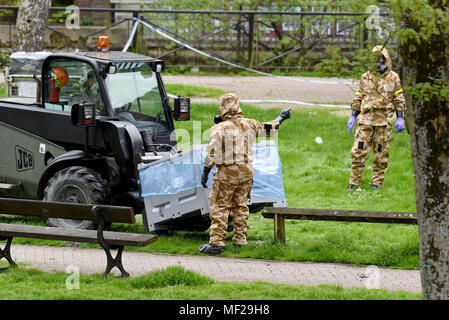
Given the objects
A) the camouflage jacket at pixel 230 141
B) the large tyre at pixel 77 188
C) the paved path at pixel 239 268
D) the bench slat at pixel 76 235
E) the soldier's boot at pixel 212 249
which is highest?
Result: the camouflage jacket at pixel 230 141

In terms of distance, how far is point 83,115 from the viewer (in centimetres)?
955

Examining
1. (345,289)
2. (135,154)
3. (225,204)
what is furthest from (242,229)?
(345,289)

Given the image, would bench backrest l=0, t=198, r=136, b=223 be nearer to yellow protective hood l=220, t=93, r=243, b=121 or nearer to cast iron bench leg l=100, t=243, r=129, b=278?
cast iron bench leg l=100, t=243, r=129, b=278

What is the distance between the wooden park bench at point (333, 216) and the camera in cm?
890

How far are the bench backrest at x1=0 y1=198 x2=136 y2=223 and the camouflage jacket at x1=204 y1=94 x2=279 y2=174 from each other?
4.35 ft

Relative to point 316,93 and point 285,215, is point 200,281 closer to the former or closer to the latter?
point 285,215

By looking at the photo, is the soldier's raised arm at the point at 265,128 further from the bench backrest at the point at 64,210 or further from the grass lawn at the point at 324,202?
the bench backrest at the point at 64,210

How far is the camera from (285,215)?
9.35 meters

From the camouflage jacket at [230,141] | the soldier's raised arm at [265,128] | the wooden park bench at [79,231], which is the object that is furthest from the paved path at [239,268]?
the soldier's raised arm at [265,128]

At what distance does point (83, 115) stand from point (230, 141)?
1.72m

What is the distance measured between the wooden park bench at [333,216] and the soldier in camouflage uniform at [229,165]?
0.37m

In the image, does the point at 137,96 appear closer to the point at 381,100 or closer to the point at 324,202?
the point at 324,202

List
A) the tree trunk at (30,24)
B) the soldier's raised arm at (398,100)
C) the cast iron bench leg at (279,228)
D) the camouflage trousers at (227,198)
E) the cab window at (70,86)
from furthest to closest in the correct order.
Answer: the tree trunk at (30,24), the soldier's raised arm at (398,100), the cab window at (70,86), the cast iron bench leg at (279,228), the camouflage trousers at (227,198)

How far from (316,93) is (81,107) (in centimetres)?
1065
